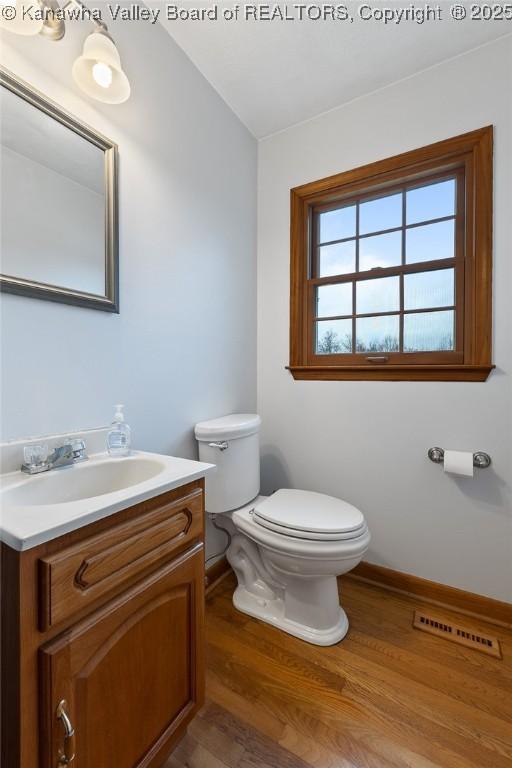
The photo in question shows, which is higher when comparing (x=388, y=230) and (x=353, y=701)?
(x=388, y=230)

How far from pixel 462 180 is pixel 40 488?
2.06m

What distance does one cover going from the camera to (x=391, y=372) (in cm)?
160

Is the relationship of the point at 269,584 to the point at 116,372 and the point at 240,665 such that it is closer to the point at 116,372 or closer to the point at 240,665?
the point at 240,665

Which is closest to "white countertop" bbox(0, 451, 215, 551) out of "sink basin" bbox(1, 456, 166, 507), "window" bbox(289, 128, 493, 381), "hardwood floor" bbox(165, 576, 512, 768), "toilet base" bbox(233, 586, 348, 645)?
"sink basin" bbox(1, 456, 166, 507)

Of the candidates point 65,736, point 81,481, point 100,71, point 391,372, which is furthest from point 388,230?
point 65,736

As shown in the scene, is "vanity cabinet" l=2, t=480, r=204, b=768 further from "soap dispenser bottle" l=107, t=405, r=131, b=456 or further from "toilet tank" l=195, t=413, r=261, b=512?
"toilet tank" l=195, t=413, r=261, b=512

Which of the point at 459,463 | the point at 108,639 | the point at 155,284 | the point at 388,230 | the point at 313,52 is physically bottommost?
the point at 108,639

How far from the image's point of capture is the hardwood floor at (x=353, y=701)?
0.91m

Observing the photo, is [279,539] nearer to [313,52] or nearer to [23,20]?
[23,20]

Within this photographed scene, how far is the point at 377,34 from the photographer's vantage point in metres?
1.35

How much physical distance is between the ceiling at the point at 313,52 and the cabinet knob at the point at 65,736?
84.4 inches

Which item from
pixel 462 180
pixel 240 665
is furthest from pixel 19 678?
pixel 462 180

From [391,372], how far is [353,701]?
1278mm

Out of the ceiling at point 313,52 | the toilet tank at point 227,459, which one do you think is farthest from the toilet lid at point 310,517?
the ceiling at point 313,52
